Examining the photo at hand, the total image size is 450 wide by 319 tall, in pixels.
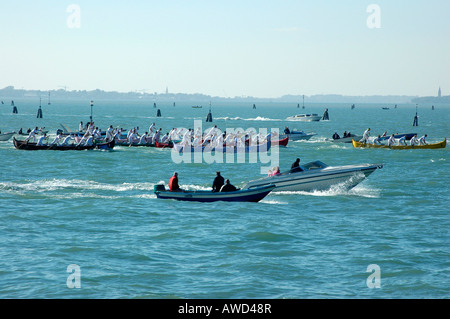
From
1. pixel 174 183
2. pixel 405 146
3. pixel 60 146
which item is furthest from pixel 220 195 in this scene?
pixel 405 146

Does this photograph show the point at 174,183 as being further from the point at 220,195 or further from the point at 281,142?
the point at 281,142

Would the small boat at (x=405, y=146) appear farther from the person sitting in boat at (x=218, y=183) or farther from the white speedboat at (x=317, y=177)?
the person sitting in boat at (x=218, y=183)

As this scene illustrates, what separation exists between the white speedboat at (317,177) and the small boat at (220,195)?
151 centimetres

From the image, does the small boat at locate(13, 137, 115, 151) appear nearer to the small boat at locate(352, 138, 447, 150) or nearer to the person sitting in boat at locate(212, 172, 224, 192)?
the small boat at locate(352, 138, 447, 150)

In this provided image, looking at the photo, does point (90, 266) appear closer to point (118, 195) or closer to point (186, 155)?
point (118, 195)

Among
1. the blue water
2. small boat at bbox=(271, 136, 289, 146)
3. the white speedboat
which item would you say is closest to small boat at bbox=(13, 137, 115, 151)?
the blue water

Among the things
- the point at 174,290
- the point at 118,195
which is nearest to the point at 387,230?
the point at 174,290

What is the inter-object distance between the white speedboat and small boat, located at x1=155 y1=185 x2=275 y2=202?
1.51 metres

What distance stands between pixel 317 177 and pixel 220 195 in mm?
5342

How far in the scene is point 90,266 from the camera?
1883cm

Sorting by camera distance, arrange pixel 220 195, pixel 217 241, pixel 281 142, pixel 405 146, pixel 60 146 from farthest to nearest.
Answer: pixel 281 142 → pixel 405 146 → pixel 60 146 → pixel 220 195 → pixel 217 241

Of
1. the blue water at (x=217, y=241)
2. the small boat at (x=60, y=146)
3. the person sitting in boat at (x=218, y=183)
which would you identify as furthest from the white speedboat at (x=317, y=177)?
the small boat at (x=60, y=146)

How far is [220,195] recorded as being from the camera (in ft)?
94.5
